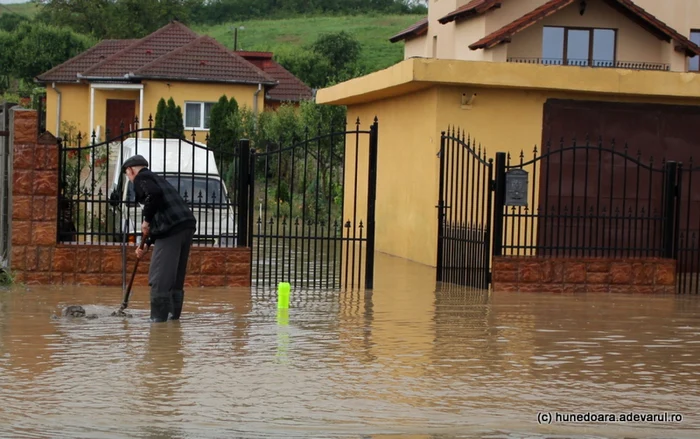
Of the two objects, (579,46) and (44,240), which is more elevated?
(579,46)

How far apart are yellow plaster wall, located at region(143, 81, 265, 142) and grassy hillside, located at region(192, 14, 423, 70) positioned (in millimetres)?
33933

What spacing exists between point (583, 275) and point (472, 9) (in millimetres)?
19544

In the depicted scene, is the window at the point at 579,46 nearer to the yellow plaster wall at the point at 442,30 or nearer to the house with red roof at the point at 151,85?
the yellow plaster wall at the point at 442,30

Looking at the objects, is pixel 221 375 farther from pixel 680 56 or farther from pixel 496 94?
pixel 680 56

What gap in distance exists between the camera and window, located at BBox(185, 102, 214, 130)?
153ft

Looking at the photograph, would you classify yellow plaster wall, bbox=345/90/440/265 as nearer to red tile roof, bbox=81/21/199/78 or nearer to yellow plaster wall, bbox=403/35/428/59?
yellow plaster wall, bbox=403/35/428/59

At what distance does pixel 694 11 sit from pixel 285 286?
94.6 feet

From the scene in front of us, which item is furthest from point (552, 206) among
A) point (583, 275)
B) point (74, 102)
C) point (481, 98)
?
point (74, 102)

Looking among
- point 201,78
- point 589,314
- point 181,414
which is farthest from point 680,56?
point 181,414

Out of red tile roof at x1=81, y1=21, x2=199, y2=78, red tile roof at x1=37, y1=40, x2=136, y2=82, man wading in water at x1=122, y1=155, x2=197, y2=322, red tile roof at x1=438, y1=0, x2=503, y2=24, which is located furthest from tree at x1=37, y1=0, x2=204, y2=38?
man wading in water at x1=122, y1=155, x2=197, y2=322

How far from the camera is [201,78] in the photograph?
151ft

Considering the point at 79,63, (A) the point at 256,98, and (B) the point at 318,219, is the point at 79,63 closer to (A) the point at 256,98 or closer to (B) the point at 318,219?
(A) the point at 256,98

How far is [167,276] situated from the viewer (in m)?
12.2

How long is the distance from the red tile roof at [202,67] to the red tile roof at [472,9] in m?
11.8
